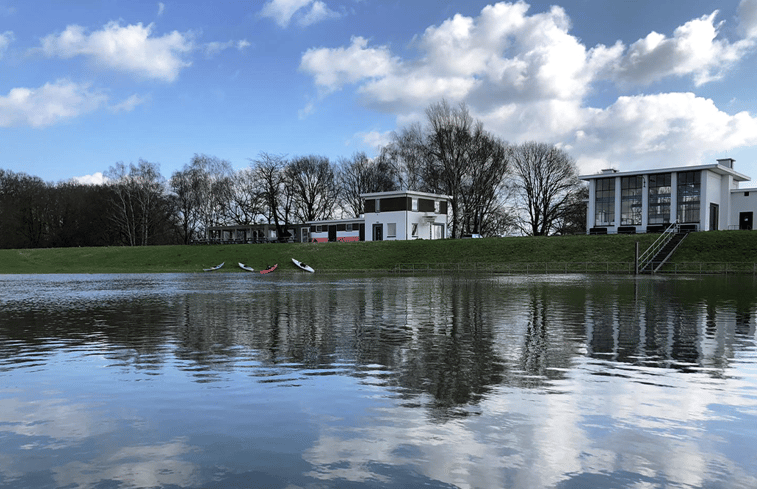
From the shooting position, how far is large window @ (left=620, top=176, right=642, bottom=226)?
247 feet

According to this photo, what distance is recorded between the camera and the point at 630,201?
7606 cm

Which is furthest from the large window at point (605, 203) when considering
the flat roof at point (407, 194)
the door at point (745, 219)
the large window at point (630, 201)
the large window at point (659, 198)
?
the flat roof at point (407, 194)

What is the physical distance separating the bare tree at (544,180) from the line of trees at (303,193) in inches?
6.1

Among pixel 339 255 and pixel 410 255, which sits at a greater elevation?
pixel 410 255

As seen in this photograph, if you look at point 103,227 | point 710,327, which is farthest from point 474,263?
point 103,227

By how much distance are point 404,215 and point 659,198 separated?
102 ft

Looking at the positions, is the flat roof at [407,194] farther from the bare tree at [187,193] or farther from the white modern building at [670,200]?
the bare tree at [187,193]

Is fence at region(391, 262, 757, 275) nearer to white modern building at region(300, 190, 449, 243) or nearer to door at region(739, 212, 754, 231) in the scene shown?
white modern building at region(300, 190, 449, 243)

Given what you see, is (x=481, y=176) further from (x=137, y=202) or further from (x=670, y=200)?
(x=137, y=202)

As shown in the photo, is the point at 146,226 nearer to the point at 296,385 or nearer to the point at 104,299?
the point at 104,299

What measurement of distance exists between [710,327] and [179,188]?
338ft

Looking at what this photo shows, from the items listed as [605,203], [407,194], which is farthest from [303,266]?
[605,203]

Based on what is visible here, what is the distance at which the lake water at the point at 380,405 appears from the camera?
199 inches

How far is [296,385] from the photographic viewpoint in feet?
26.9
